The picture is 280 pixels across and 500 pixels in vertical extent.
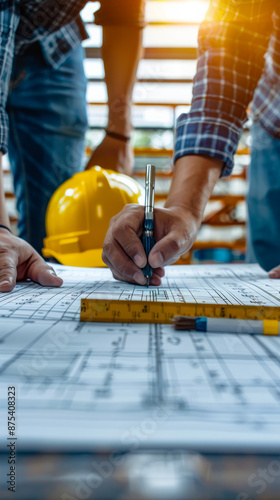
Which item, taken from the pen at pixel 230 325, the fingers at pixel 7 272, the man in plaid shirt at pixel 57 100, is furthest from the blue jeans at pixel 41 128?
the pen at pixel 230 325

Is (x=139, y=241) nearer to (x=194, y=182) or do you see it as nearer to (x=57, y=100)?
(x=194, y=182)

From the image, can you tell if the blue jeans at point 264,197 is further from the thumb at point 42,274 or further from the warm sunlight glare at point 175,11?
the warm sunlight glare at point 175,11

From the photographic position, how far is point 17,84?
1.69m

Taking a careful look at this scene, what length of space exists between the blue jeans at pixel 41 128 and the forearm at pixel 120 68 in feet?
0.59

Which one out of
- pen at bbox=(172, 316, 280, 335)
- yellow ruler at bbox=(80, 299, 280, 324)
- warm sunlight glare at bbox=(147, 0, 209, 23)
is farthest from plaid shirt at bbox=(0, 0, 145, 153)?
warm sunlight glare at bbox=(147, 0, 209, 23)

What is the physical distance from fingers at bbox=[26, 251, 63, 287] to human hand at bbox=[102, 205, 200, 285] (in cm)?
14

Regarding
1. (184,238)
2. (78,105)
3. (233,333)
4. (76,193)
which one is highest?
(78,105)

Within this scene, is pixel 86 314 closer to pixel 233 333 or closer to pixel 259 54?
pixel 233 333

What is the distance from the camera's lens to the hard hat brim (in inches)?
58.2

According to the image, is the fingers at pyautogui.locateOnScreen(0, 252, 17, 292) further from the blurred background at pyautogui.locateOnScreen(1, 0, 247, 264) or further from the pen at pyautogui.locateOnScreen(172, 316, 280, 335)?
the blurred background at pyautogui.locateOnScreen(1, 0, 247, 264)

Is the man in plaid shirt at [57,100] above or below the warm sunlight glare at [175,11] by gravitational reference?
below

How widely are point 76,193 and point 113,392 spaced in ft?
3.87

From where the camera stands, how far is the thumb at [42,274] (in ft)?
3.21

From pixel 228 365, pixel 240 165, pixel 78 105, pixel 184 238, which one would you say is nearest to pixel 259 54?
pixel 184 238
